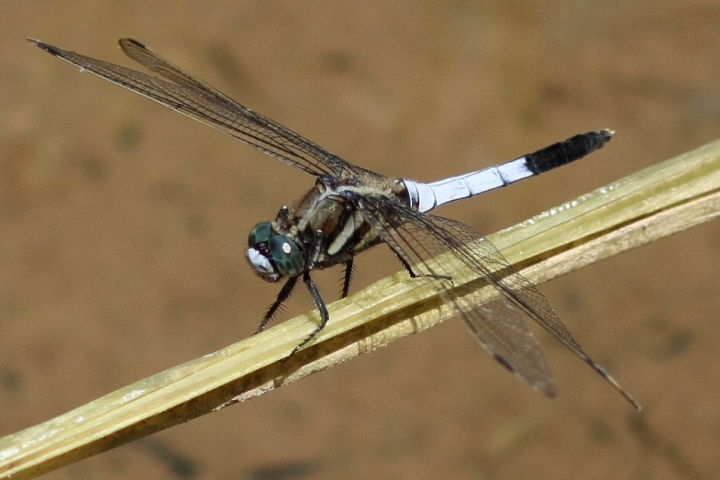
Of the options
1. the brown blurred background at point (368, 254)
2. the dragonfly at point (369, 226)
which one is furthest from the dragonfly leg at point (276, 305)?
the brown blurred background at point (368, 254)

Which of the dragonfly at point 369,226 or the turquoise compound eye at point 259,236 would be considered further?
the turquoise compound eye at point 259,236

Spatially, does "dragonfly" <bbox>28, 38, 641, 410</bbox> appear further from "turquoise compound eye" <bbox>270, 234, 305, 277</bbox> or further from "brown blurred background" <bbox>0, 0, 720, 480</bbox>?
"brown blurred background" <bbox>0, 0, 720, 480</bbox>

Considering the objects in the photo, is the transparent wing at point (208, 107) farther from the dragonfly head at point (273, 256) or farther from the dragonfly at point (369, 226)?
the dragonfly head at point (273, 256)

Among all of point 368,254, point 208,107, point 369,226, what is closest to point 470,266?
point 369,226

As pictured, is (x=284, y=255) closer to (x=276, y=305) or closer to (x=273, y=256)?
(x=273, y=256)

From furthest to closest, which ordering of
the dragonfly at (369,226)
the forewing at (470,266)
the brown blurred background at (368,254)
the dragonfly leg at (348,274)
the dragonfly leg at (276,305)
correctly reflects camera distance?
the brown blurred background at (368,254) < the dragonfly leg at (348,274) < the dragonfly leg at (276,305) < the dragonfly at (369,226) < the forewing at (470,266)

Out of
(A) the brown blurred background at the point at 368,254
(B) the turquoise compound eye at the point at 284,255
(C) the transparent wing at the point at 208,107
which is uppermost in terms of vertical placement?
(C) the transparent wing at the point at 208,107

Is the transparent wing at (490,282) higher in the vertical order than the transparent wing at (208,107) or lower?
lower

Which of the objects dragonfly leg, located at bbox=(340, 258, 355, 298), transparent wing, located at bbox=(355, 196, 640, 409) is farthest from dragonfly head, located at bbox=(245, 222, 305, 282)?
transparent wing, located at bbox=(355, 196, 640, 409)
